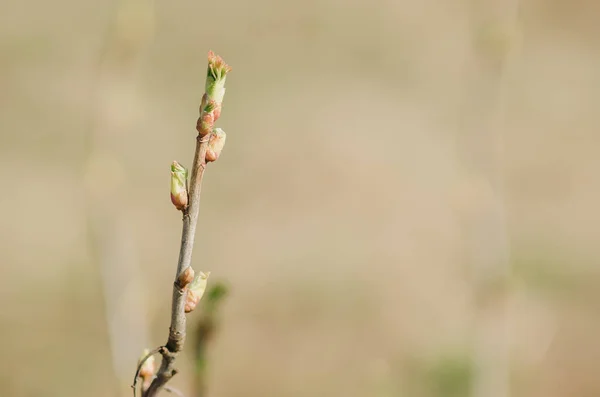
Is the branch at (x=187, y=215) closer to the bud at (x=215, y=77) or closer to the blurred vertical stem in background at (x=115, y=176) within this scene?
the bud at (x=215, y=77)

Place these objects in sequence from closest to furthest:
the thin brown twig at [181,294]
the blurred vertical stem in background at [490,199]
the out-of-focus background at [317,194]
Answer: the thin brown twig at [181,294]
the blurred vertical stem in background at [490,199]
the out-of-focus background at [317,194]

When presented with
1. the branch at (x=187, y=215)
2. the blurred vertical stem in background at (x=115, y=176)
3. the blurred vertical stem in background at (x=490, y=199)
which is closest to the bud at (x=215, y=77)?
the branch at (x=187, y=215)

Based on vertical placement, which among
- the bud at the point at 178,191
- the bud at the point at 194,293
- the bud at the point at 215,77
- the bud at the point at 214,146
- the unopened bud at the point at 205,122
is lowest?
the bud at the point at 194,293

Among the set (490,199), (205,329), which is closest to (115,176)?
(205,329)

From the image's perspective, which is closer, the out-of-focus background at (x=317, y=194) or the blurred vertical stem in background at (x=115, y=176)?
the blurred vertical stem in background at (x=115, y=176)

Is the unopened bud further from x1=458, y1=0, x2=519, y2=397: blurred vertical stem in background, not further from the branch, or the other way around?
x1=458, y1=0, x2=519, y2=397: blurred vertical stem in background

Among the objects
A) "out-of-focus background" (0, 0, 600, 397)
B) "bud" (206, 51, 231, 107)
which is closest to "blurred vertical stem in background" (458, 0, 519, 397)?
"out-of-focus background" (0, 0, 600, 397)

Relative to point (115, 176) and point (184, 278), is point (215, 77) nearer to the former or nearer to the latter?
point (184, 278)
